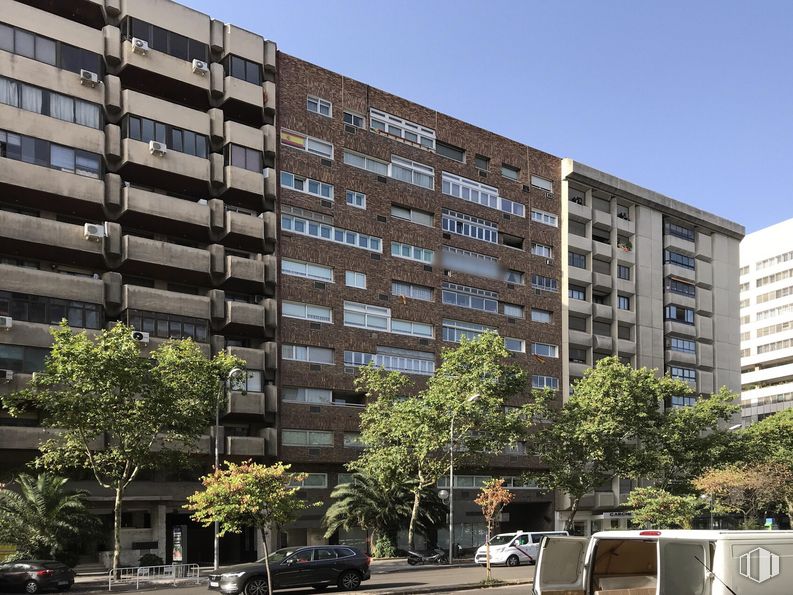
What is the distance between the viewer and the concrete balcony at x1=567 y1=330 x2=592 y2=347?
66.9 metres

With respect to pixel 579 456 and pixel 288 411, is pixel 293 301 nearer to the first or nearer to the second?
pixel 288 411

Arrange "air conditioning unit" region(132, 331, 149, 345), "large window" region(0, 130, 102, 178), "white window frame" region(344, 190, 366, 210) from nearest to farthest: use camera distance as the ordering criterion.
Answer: "large window" region(0, 130, 102, 178) → "air conditioning unit" region(132, 331, 149, 345) → "white window frame" region(344, 190, 366, 210)

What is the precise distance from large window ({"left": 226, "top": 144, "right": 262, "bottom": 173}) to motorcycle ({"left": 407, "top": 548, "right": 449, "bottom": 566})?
22827mm

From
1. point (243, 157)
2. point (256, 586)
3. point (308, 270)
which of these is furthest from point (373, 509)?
point (243, 157)

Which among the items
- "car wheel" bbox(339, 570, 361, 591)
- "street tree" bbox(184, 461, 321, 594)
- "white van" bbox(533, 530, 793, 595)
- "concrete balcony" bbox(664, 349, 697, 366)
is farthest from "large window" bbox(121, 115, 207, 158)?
"concrete balcony" bbox(664, 349, 697, 366)

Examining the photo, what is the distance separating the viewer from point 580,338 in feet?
221

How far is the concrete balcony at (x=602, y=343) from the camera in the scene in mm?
68312

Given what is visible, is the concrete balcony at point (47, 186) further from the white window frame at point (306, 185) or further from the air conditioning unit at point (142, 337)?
the white window frame at point (306, 185)

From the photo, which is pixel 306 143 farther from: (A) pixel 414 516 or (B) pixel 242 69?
(A) pixel 414 516

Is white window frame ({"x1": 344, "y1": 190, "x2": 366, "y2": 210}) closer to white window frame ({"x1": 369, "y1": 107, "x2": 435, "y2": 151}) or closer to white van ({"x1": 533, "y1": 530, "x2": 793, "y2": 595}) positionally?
white window frame ({"x1": 369, "y1": 107, "x2": 435, "y2": 151})

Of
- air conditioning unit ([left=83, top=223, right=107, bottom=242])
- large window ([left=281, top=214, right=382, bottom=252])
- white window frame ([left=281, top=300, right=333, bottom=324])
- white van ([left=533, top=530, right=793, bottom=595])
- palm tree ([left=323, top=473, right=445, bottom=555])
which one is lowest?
palm tree ([left=323, top=473, right=445, bottom=555])

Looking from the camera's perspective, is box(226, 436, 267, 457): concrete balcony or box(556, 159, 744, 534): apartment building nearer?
box(226, 436, 267, 457): concrete balcony

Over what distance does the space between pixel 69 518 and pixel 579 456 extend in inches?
1103

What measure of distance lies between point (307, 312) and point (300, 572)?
26.2 meters
